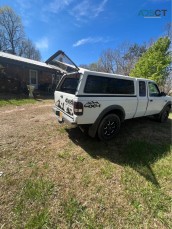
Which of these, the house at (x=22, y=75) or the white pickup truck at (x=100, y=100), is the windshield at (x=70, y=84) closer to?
the white pickup truck at (x=100, y=100)

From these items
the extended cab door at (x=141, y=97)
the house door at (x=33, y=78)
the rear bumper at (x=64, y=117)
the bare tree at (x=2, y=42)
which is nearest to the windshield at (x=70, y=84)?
the rear bumper at (x=64, y=117)

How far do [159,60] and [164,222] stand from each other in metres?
12.6

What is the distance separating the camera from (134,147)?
3.81 m

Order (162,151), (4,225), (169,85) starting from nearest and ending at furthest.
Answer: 1. (4,225)
2. (162,151)
3. (169,85)

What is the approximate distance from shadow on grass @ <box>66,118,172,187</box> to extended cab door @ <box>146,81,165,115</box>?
0.81 meters

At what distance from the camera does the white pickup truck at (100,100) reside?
3.35 m

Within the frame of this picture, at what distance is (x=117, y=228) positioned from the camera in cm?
182

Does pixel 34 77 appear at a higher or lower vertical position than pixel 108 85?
higher

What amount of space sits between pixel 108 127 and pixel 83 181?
74.9 inches

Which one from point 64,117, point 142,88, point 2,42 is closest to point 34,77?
point 64,117

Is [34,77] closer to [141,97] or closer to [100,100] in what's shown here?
[141,97]

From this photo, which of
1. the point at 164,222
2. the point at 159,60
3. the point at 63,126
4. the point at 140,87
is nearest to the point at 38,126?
the point at 63,126

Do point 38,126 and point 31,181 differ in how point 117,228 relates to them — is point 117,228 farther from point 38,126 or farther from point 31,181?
point 38,126

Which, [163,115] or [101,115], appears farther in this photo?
[163,115]
